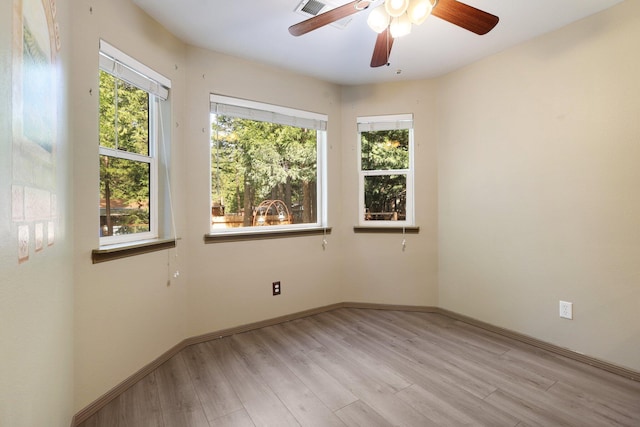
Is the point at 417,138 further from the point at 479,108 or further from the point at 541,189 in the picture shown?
the point at 541,189

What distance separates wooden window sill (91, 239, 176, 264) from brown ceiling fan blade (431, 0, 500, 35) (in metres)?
2.20

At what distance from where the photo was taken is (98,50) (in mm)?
1762

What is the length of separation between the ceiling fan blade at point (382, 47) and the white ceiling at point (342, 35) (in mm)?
315

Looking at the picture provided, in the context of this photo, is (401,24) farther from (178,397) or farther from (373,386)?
(178,397)

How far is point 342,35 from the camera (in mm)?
2338

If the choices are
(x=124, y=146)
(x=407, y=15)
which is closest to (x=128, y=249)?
(x=124, y=146)

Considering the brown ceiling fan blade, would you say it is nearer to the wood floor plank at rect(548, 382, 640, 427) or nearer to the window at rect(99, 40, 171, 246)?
the window at rect(99, 40, 171, 246)

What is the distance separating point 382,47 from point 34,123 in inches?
68.4

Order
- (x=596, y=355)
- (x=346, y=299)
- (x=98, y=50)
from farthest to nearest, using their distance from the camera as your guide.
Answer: (x=346, y=299), (x=596, y=355), (x=98, y=50)

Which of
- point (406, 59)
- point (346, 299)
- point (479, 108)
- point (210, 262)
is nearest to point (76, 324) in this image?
point (210, 262)

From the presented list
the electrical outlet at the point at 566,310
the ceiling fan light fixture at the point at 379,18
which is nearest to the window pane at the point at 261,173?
the ceiling fan light fixture at the point at 379,18

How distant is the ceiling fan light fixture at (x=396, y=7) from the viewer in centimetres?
144

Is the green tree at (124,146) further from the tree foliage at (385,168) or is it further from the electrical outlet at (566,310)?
the electrical outlet at (566,310)

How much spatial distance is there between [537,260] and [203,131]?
118 inches
